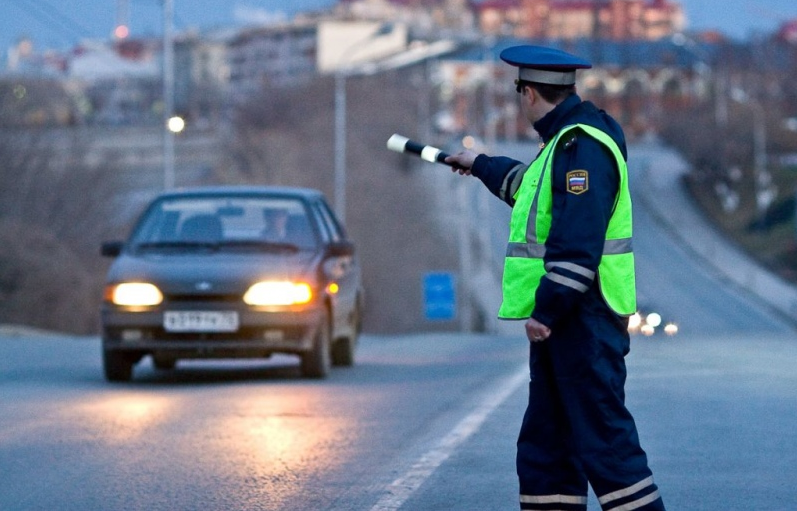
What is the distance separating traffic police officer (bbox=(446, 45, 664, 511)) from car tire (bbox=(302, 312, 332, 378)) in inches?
316

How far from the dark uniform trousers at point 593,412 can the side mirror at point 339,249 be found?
28.8 ft

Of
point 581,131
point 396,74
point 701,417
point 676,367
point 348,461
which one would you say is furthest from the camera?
point 396,74

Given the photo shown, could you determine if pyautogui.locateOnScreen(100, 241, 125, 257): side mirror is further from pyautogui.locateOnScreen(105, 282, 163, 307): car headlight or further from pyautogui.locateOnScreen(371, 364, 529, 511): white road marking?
pyautogui.locateOnScreen(371, 364, 529, 511): white road marking

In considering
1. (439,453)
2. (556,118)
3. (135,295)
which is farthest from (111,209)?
(556,118)

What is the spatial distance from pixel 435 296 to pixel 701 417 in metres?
28.2

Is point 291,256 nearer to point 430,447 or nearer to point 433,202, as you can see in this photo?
point 430,447

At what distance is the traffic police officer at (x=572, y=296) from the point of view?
5.34 m

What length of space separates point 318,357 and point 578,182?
845cm

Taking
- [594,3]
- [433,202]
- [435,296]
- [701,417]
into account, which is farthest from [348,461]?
[594,3]

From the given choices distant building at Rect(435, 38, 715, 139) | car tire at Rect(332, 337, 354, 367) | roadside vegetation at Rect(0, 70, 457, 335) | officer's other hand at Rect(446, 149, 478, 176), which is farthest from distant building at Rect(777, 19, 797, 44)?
officer's other hand at Rect(446, 149, 478, 176)

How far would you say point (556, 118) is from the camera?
5.62 metres

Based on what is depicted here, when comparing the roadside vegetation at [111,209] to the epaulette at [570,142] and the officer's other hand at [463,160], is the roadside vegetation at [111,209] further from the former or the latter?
the epaulette at [570,142]

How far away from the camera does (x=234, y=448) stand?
8914mm

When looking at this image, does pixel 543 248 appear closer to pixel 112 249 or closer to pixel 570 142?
pixel 570 142
